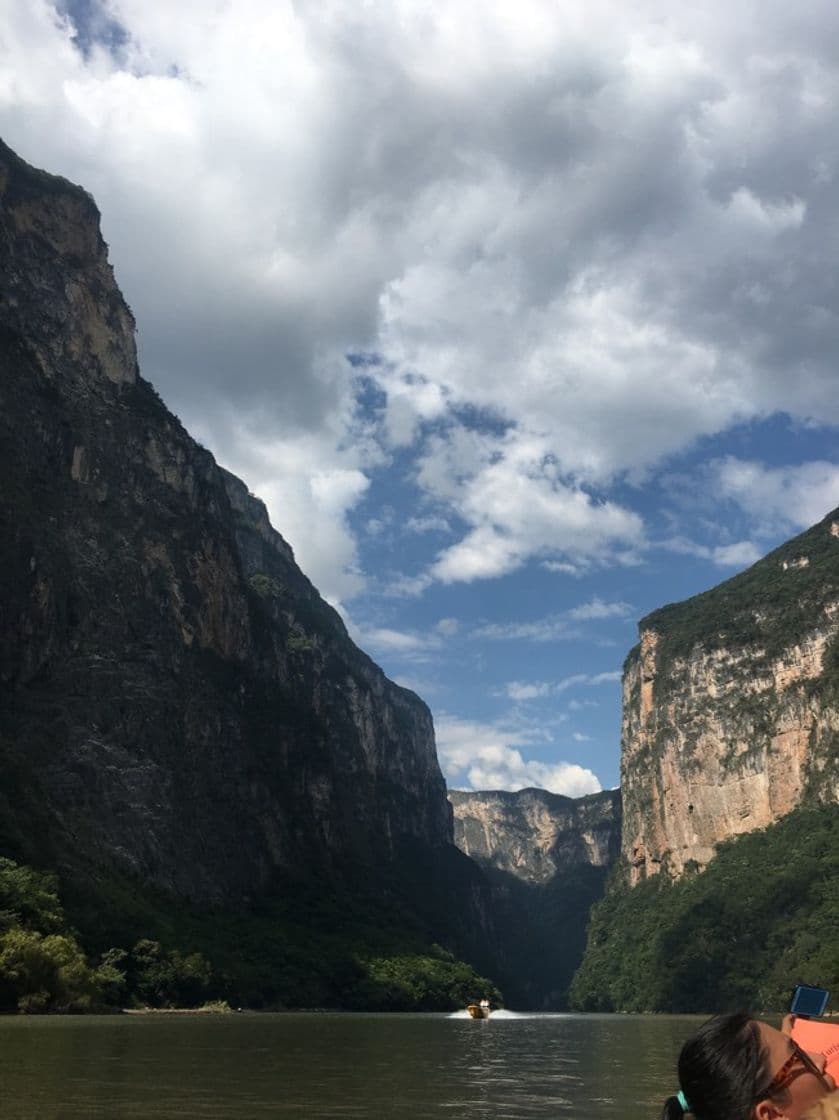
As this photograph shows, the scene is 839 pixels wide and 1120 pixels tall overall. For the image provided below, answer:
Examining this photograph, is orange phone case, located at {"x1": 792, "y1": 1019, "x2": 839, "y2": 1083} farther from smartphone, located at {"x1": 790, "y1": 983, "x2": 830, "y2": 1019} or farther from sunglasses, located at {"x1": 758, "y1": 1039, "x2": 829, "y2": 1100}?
sunglasses, located at {"x1": 758, "y1": 1039, "x2": 829, "y2": 1100}

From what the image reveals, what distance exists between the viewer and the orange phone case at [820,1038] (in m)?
4.24

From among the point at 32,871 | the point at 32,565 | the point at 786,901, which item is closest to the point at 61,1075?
the point at 32,871

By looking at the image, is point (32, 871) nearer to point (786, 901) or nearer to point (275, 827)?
point (275, 827)

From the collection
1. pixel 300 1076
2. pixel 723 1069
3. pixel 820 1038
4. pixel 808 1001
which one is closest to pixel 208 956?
pixel 300 1076

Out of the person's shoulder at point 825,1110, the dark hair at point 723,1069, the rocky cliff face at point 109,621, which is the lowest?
the person's shoulder at point 825,1110

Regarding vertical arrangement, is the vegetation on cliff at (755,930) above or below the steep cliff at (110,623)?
below

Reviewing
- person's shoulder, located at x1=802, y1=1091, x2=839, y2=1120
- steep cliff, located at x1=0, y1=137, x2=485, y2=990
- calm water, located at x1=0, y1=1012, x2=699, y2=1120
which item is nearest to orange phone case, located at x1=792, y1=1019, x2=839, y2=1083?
person's shoulder, located at x1=802, y1=1091, x2=839, y2=1120

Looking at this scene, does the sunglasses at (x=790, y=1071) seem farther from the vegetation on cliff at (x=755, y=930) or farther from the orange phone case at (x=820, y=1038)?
the vegetation on cliff at (x=755, y=930)

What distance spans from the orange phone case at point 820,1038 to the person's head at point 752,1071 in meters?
0.34

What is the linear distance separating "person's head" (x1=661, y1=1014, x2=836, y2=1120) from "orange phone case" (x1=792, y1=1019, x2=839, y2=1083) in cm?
34

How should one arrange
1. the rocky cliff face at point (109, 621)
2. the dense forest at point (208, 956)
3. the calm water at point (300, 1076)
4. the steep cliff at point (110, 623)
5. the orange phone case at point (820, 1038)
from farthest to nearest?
the rocky cliff face at point (109, 621), the steep cliff at point (110, 623), the dense forest at point (208, 956), the calm water at point (300, 1076), the orange phone case at point (820, 1038)

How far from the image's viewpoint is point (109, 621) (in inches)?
5221

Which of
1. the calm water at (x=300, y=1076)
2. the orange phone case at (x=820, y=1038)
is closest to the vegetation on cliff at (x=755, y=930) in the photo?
the calm water at (x=300, y=1076)

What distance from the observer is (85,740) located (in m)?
119
